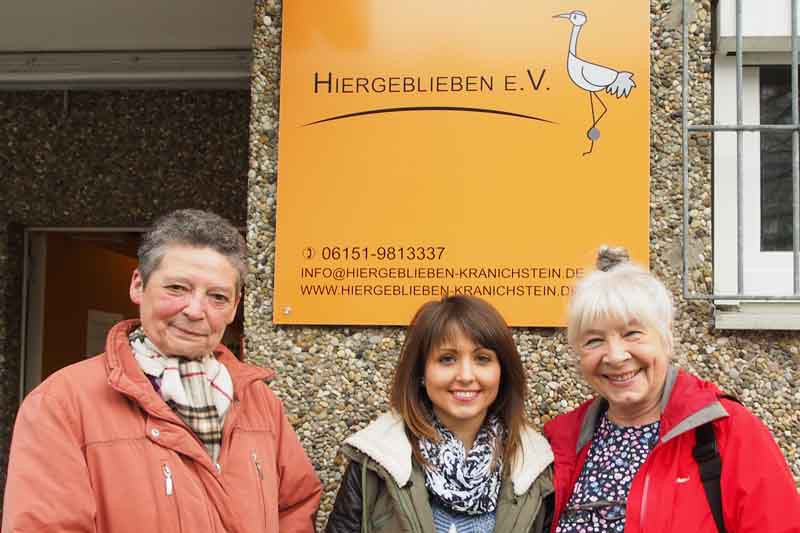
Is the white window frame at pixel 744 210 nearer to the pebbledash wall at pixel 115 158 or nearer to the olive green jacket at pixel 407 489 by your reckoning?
the olive green jacket at pixel 407 489

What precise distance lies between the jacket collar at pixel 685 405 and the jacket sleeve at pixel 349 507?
85cm

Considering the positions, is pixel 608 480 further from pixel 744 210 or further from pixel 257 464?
pixel 744 210

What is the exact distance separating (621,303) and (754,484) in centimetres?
56

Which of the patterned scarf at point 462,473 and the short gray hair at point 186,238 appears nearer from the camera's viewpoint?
the short gray hair at point 186,238

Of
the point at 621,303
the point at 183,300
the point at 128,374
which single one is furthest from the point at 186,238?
the point at 621,303

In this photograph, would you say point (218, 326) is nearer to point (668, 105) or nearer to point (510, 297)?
point (510, 297)

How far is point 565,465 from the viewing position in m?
2.34

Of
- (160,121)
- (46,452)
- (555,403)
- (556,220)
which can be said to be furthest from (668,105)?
(160,121)

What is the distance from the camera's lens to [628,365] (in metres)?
2.20

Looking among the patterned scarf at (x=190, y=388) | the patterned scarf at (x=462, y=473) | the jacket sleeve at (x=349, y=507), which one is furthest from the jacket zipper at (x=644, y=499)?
the patterned scarf at (x=190, y=388)

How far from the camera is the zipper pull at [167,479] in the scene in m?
1.96

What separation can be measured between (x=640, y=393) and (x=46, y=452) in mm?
1515

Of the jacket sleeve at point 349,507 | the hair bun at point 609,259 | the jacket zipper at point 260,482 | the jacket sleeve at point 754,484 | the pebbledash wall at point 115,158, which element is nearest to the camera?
the jacket sleeve at point 754,484

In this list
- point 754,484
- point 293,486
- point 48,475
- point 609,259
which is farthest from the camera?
point 609,259
